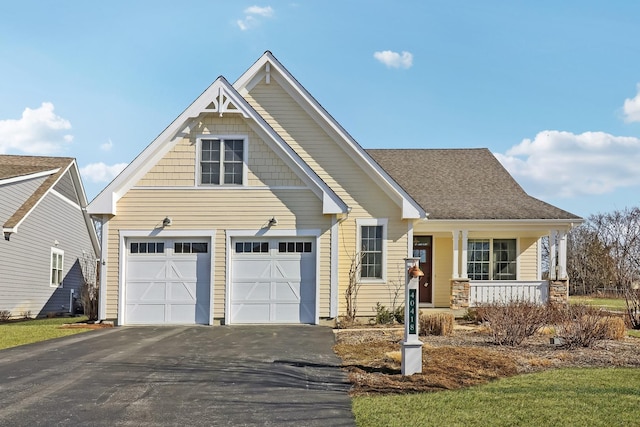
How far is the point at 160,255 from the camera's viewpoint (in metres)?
17.6

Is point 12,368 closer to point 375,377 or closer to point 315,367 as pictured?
point 315,367

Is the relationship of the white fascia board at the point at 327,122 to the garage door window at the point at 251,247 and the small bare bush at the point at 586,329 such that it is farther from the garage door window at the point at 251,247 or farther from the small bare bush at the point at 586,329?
the small bare bush at the point at 586,329

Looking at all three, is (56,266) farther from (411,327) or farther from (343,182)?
(411,327)

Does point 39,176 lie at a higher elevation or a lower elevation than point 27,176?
higher

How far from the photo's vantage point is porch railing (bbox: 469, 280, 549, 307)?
20562 mm

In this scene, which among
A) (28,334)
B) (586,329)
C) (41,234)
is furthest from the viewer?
(41,234)

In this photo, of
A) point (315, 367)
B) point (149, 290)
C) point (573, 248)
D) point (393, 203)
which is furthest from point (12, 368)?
point (573, 248)

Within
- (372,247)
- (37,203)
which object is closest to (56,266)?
(37,203)

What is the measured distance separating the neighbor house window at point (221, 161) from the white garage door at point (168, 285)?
1.81 metres

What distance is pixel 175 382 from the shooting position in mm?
9008

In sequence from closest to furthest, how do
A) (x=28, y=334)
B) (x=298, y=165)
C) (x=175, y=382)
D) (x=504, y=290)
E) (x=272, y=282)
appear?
1. (x=175, y=382)
2. (x=28, y=334)
3. (x=298, y=165)
4. (x=272, y=282)
5. (x=504, y=290)

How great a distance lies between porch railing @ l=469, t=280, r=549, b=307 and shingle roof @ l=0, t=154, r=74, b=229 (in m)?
16.0

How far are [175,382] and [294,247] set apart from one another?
29.2 feet

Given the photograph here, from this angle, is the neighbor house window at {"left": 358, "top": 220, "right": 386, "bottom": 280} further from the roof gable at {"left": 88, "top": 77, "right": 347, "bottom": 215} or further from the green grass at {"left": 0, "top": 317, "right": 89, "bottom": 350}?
the green grass at {"left": 0, "top": 317, "right": 89, "bottom": 350}
